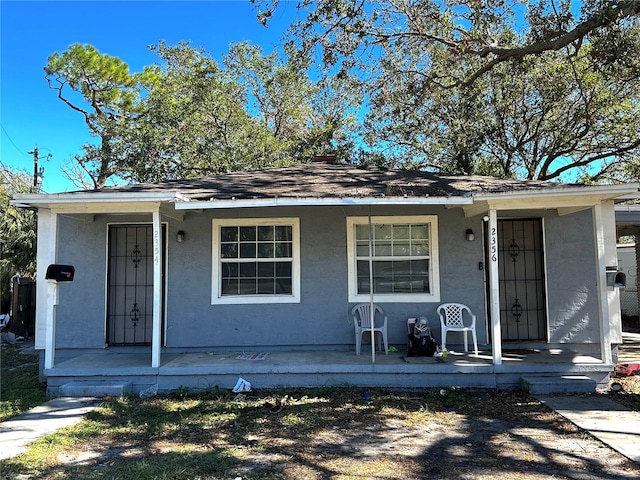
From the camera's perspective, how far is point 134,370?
21.1 feet

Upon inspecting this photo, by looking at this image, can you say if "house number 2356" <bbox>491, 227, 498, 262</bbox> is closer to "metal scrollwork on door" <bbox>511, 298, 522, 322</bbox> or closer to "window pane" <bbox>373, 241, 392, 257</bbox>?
Answer: "window pane" <bbox>373, 241, 392, 257</bbox>

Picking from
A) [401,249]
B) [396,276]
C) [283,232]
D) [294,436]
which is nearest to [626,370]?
[396,276]

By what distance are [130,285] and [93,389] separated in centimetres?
219

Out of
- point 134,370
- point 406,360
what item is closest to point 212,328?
point 134,370

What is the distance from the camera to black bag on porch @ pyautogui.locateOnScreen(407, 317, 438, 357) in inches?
274

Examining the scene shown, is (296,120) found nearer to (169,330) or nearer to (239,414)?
(169,330)

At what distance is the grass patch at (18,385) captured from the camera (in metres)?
5.84

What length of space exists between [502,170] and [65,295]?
13.0m

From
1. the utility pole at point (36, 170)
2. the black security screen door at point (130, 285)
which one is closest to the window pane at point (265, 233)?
the black security screen door at point (130, 285)

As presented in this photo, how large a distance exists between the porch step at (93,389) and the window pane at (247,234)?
9.33 feet

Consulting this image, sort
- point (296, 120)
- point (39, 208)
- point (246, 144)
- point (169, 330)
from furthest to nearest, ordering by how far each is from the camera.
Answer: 1. point (296, 120)
2. point (246, 144)
3. point (169, 330)
4. point (39, 208)

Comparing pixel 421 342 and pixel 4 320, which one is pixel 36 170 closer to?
pixel 4 320

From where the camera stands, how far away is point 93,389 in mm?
6191

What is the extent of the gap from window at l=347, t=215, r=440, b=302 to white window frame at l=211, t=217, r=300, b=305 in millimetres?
874
